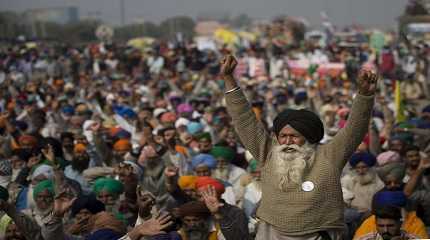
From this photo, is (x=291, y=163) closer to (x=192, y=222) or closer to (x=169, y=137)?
(x=192, y=222)

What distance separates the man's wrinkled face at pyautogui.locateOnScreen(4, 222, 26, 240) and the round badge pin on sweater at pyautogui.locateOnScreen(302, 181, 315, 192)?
6.36 ft

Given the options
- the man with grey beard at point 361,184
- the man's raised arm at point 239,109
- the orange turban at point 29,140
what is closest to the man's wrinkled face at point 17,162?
the orange turban at point 29,140

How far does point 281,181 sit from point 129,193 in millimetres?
2210

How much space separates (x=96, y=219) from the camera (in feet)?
17.0

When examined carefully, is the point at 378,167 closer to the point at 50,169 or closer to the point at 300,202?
the point at 50,169

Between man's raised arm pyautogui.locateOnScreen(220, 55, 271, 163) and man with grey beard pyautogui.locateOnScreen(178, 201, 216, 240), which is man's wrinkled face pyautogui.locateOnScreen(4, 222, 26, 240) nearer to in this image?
man with grey beard pyautogui.locateOnScreen(178, 201, 216, 240)

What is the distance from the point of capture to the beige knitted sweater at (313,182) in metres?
3.96

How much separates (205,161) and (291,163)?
145 inches

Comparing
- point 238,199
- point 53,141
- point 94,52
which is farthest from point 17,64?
point 238,199

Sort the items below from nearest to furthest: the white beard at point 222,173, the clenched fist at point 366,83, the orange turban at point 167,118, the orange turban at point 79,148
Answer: the clenched fist at point 366,83 → the white beard at point 222,173 → the orange turban at point 79,148 → the orange turban at point 167,118

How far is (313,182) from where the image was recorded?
399 cm

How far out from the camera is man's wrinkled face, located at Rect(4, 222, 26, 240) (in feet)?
17.0

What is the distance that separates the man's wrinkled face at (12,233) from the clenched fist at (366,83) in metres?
2.29

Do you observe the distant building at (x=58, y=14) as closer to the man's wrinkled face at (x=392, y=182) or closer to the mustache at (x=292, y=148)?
the man's wrinkled face at (x=392, y=182)
